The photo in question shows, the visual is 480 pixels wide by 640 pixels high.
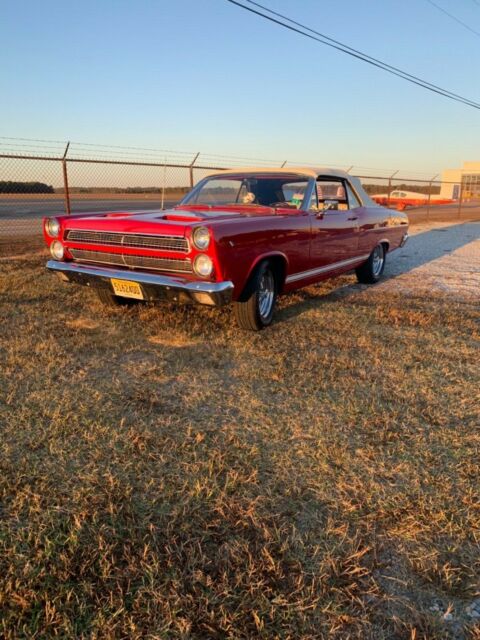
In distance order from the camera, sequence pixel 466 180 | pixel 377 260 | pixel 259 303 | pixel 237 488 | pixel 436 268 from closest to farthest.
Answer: pixel 237 488, pixel 259 303, pixel 377 260, pixel 436 268, pixel 466 180

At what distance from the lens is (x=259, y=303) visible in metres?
4.48

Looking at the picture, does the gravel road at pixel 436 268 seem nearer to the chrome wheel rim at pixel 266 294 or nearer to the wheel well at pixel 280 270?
the wheel well at pixel 280 270

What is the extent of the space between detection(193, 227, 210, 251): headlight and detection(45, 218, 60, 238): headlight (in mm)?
1738

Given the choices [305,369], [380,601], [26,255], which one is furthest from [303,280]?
[26,255]

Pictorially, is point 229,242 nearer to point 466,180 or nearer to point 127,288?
point 127,288

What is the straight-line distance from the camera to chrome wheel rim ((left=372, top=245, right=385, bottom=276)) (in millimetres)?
7212

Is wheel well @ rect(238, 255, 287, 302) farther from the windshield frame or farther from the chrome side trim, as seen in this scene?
the windshield frame

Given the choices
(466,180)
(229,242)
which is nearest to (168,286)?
(229,242)

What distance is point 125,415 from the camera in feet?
9.53

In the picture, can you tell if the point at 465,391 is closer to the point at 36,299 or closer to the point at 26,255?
the point at 36,299

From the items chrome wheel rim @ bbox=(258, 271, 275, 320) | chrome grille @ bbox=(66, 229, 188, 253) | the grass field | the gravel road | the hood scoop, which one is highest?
the hood scoop

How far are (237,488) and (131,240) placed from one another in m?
2.62

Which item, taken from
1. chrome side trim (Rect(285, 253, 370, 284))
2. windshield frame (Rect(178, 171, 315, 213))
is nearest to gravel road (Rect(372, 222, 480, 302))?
chrome side trim (Rect(285, 253, 370, 284))

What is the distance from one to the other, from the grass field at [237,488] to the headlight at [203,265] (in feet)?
2.26
